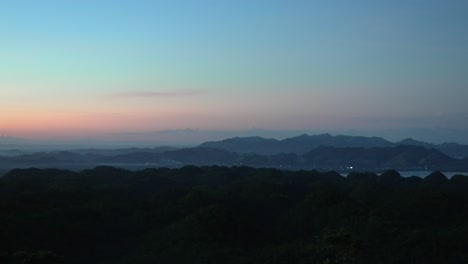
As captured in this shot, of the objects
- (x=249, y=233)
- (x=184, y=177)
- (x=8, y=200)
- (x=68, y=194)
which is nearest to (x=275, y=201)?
(x=249, y=233)

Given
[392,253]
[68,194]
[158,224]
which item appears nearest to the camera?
[392,253]

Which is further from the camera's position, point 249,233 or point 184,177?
point 184,177

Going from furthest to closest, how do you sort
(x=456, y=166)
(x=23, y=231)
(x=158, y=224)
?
(x=456, y=166) → (x=158, y=224) → (x=23, y=231)

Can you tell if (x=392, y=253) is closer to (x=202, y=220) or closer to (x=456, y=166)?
(x=202, y=220)

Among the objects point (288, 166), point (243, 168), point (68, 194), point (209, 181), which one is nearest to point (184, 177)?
point (209, 181)

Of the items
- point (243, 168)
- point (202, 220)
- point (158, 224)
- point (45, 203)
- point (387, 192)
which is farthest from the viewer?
point (243, 168)

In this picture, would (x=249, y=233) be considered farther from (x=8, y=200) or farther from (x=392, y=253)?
(x=8, y=200)
